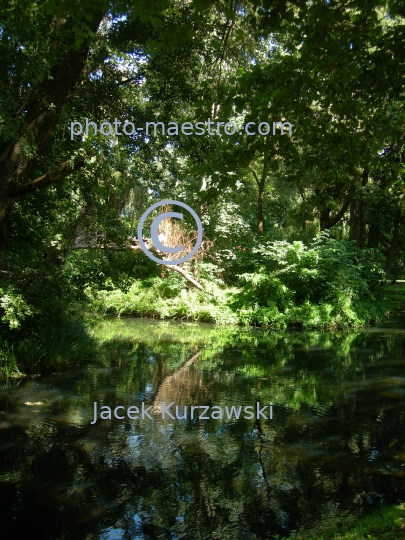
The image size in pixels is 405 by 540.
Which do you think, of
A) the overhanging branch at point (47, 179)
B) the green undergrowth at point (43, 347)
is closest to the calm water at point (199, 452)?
the green undergrowth at point (43, 347)

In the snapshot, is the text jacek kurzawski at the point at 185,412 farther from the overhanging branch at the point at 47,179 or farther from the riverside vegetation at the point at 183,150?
the overhanging branch at the point at 47,179

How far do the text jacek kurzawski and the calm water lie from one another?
3.1 inches

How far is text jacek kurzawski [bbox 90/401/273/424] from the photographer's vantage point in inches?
288

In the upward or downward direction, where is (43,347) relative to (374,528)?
upward

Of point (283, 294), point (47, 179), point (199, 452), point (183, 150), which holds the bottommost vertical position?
point (199, 452)

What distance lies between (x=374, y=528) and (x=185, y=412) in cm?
413

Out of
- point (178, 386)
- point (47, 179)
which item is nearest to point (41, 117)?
point (47, 179)

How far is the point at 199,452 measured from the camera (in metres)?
5.93

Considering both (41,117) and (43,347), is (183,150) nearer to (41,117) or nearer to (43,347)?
(41,117)

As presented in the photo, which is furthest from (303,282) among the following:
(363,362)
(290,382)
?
(290,382)

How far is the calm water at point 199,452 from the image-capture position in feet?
14.5

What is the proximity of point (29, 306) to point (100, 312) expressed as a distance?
484 inches

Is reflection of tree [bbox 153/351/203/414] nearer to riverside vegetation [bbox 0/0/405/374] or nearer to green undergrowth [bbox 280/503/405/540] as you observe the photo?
riverside vegetation [bbox 0/0/405/374]

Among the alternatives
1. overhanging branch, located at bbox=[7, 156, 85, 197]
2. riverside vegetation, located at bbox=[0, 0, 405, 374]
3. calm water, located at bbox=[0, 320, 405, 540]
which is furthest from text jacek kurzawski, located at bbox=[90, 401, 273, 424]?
overhanging branch, located at bbox=[7, 156, 85, 197]
